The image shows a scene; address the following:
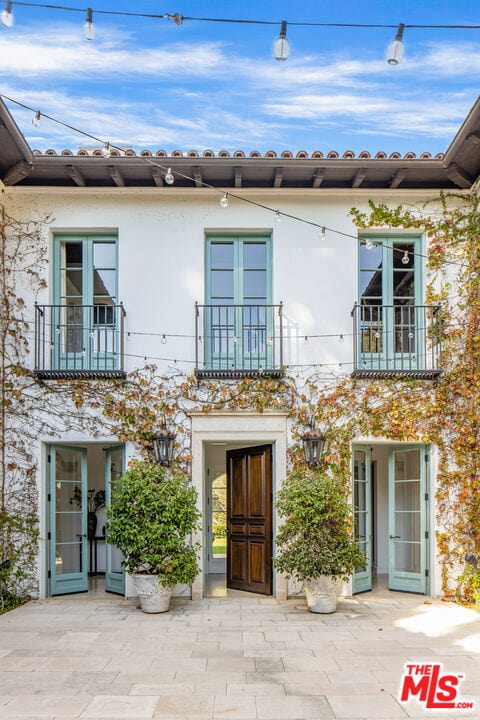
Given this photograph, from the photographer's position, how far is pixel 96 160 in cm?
773

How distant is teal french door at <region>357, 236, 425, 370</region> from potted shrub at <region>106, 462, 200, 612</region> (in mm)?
2957

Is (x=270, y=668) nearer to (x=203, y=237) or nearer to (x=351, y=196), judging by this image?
(x=203, y=237)

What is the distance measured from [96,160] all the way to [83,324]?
200 cm

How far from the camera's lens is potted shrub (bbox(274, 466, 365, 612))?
23.5 feet

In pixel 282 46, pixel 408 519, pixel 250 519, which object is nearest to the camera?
pixel 282 46

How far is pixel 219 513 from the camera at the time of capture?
13453 mm

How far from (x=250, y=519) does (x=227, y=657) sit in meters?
2.99

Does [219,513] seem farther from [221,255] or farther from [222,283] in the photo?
[221,255]

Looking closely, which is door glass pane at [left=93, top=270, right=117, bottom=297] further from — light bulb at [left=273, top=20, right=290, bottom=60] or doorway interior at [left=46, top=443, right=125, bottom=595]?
light bulb at [left=273, top=20, right=290, bottom=60]

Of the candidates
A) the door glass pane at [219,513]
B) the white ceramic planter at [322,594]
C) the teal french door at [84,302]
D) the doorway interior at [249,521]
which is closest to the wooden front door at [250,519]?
the doorway interior at [249,521]

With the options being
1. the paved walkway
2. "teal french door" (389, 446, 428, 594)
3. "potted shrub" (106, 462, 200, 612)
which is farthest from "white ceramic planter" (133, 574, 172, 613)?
"teal french door" (389, 446, 428, 594)

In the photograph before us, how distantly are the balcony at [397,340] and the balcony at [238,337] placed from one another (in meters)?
1.02

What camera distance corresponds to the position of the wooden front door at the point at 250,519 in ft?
27.0

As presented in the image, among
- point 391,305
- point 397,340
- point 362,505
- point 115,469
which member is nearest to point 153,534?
point 115,469
